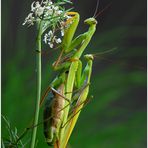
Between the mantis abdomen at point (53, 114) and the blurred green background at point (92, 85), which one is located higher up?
the mantis abdomen at point (53, 114)

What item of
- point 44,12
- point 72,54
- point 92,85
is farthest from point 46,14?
point 92,85

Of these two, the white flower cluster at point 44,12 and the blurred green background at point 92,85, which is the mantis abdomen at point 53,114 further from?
the blurred green background at point 92,85

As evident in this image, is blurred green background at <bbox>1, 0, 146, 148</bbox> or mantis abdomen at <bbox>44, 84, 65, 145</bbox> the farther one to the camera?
blurred green background at <bbox>1, 0, 146, 148</bbox>

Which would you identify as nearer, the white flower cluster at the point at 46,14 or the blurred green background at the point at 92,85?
the white flower cluster at the point at 46,14

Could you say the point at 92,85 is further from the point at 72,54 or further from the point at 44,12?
the point at 44,12

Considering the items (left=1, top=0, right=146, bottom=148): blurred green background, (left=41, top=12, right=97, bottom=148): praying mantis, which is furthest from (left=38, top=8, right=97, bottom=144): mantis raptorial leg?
(left=1, top=0, right=146, bottom=148): blurred green background

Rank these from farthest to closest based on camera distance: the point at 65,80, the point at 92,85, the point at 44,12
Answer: the point at 92,85, the point at 65,80, the point at 44,12

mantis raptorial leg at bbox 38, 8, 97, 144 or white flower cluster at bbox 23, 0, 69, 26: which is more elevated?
white flower cluster at bbox 23, 0, 69, 26

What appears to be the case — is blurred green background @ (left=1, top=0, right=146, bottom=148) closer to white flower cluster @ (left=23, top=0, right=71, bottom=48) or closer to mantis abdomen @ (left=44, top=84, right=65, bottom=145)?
mantis abdomen @ (left=44, top=84, right=65, bottom=145)

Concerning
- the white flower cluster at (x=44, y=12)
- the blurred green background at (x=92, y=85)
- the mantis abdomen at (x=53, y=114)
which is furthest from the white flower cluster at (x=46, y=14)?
the blurred green background at (x=92, y=85)
